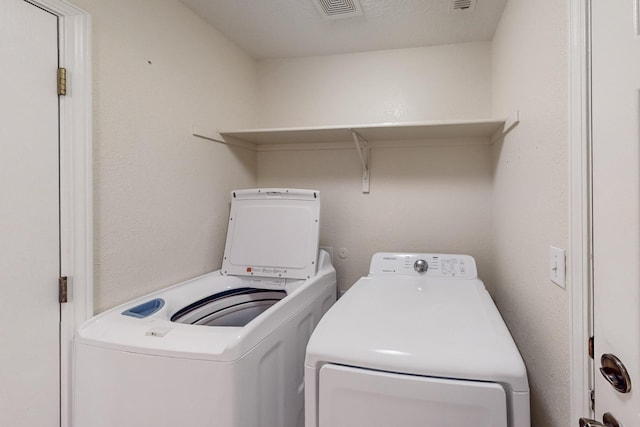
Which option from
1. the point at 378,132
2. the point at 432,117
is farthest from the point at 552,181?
the point at 432,117

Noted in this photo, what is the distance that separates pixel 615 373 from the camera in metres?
0.70

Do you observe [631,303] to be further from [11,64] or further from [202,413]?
[11,64]

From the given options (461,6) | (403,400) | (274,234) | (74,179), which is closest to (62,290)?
(74,179)

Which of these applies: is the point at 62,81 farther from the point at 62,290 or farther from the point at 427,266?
the point at 427,266

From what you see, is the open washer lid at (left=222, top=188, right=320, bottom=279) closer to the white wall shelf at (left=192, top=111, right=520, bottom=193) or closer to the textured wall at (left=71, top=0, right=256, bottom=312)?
the textured wall at (left=71, top=0, right=256, bottom=312)

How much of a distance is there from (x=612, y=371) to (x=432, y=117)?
180 centimetres

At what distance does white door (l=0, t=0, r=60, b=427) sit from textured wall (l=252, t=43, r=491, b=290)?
149cm

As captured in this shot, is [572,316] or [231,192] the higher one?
[231,192]

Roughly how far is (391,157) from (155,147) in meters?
1.50

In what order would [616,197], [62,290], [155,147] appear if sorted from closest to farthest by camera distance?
[616,197]
[62,290]
[155,147]

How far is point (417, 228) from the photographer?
7.36 ft

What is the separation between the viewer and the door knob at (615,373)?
0.66 meters

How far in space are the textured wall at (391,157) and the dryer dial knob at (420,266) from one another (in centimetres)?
35

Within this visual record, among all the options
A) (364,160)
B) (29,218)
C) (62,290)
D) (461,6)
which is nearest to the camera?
(29,218)
